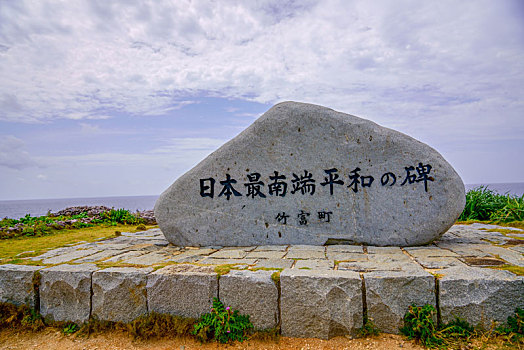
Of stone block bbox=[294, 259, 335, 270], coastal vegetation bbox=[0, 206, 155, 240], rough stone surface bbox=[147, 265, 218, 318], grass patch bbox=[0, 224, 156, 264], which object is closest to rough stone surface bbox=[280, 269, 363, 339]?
stone block bbox=[294, 259, 335, 270]

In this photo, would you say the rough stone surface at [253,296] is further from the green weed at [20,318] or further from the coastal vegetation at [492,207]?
the coastal vegetation at [492,207]

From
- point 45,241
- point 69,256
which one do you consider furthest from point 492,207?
point 45,241

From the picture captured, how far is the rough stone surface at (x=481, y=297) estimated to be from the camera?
3.25 meters

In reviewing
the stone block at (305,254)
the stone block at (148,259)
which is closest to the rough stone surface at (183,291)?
the stone block at (148,259)

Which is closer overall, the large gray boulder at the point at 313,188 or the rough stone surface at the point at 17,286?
the rough stone surface at the point at 17,286

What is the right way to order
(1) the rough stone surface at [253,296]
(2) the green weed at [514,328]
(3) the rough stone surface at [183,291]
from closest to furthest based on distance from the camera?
1. (2) the green weed at [514,328]
2. (1) the rough stone surface at [253,296]
3. (3) the rough stone surface at [183,291]

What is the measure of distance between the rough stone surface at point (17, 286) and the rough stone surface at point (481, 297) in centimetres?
444

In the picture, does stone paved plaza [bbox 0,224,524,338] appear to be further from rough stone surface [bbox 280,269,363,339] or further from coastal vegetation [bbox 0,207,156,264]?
coastal vegetation [bbox 0,207,156,264]

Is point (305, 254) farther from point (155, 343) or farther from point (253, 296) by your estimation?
point (155, 343)

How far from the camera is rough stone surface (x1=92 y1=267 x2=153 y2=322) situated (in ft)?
12.6

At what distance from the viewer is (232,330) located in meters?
3.51

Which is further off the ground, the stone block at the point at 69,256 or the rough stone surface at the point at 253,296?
the stone block at the point at 69,256

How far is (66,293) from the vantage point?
4.08 metres

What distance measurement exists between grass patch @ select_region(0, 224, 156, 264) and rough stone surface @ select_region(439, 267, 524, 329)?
5206mm
